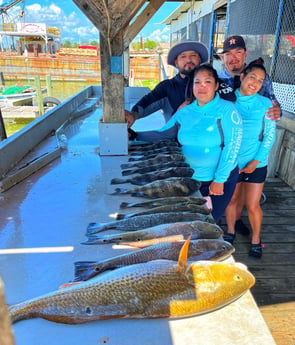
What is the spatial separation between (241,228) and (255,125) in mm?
1706

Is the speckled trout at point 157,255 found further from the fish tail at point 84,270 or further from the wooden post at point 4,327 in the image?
the wooden post at point 4,327

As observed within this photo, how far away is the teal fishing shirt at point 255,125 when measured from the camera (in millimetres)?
2920

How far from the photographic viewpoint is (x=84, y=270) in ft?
5.56

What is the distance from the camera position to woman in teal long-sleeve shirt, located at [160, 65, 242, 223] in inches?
101

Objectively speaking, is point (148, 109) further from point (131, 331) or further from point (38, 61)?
point (38, 61)

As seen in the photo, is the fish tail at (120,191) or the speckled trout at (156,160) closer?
the fish tail at (120,191)

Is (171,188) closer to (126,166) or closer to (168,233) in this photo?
(168,233)

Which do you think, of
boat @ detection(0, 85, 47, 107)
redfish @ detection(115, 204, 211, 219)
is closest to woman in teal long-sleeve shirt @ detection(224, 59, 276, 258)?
redfish @ detection(115, 204, 211, 219)

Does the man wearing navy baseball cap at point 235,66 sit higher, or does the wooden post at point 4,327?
the man wearing navy baseball cap at point 235,66

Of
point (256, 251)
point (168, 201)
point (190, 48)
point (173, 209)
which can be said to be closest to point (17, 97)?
point (190, 48)

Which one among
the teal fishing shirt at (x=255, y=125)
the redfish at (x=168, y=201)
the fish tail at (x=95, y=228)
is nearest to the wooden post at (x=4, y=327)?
the fish tail at (x=95, y=228)

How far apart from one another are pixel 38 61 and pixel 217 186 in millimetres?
42851

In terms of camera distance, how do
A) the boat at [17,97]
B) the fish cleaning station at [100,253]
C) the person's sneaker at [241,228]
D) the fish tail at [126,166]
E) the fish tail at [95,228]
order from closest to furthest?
the fish cleaning station at [100,253]
the fish tail at [95,228]
the fish tail at [126,166]
the person's sneaker at [241,228]
the boat at [17,97]

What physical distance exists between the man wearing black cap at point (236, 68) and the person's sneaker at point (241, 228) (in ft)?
5.59
